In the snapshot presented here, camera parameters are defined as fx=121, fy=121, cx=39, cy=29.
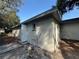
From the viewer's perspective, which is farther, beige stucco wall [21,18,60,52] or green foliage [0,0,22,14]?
green foliage [0,0,22,14]

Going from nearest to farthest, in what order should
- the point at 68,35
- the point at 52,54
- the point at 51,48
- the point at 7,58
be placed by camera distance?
the point at 7,58
the point at 52,54
the point at 51,48
the point at 68,35

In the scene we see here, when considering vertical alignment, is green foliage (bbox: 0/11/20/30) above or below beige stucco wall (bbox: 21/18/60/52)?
above

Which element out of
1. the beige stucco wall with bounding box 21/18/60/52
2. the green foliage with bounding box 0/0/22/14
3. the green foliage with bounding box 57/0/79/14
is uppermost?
the green foliage with bounding box 0/0/22/14

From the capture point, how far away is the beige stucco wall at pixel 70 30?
1753 cm

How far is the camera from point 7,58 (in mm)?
9125

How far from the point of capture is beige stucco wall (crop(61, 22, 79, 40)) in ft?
57.5

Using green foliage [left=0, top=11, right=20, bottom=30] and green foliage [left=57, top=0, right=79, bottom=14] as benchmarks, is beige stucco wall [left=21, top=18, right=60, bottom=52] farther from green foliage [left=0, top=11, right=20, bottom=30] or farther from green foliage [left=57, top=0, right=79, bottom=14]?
green foliage [left=0, top=11, right=20, bottom=30]

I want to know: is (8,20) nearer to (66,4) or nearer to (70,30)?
(70,30)

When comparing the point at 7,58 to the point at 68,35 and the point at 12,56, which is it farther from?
the point at 68,35

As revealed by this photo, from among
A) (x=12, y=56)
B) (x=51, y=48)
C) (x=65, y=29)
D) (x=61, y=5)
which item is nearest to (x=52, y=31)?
(x=51, y=48)

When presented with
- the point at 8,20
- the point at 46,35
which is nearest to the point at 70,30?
the point at 46,35

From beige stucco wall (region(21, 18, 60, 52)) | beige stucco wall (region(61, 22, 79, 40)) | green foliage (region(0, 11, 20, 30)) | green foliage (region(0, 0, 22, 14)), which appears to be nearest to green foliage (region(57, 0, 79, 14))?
beige stucco wall (region(21, 18, 60, 52))

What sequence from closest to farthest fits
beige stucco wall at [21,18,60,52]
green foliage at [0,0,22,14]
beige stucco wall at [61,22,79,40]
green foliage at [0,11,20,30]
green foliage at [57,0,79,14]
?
green foliage at [57,0,79,14] → beige stucco wall at [21,18,60,52] → green foliage at [0,0,22,14] → beige stucco wall at [61,22,79,40] → green foliage at [0,11,20,30]

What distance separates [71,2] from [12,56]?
703 centimetres
